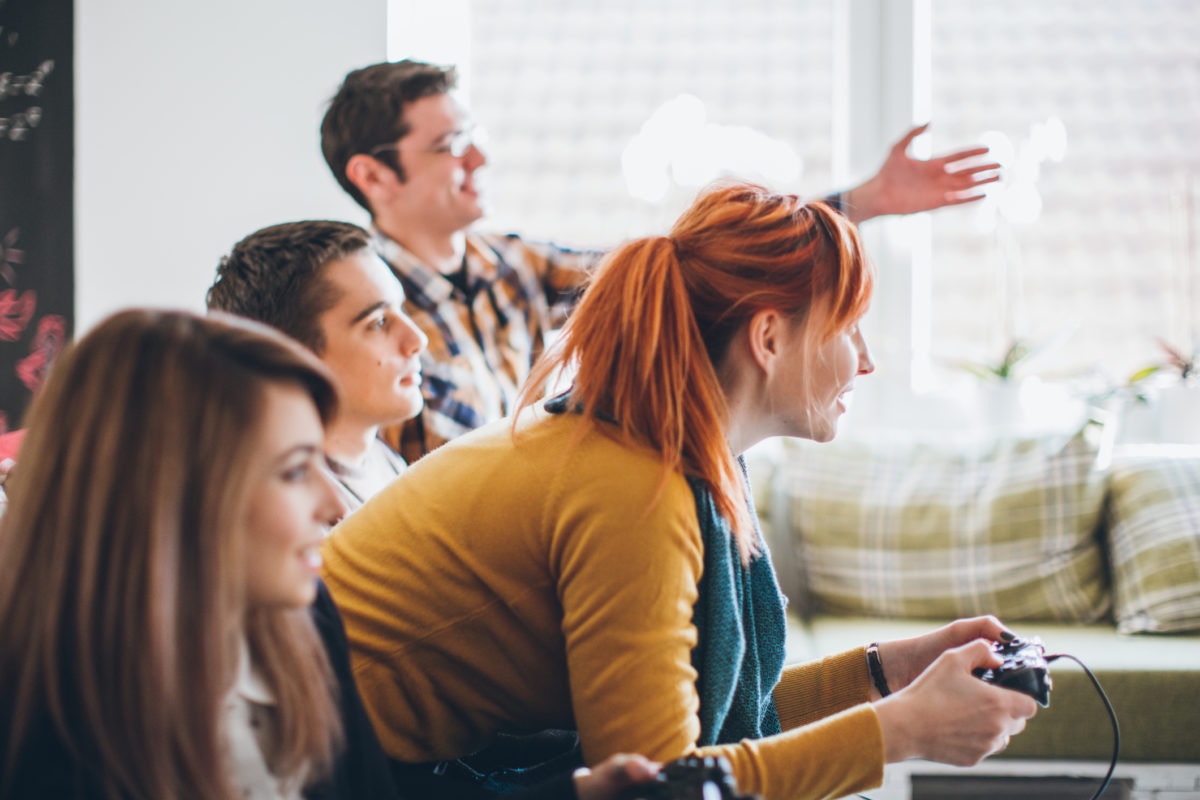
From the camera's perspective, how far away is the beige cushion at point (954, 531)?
2412 mm

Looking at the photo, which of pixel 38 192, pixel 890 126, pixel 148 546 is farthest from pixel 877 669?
pixel 38 192

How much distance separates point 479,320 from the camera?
217 centimetres

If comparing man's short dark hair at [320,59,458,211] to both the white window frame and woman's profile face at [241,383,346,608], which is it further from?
woman's profile face at [241,383,346,608]

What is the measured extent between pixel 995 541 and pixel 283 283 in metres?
1.69

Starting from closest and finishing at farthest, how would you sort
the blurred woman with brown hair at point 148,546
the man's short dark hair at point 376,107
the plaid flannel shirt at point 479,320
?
the blurred woman with brown hair at point 148,546, the plaid flannel shirt at point 479,320, the man's short dark hair at point 376,107

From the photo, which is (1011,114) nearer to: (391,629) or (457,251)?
(457,251)

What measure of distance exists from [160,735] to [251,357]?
256mm

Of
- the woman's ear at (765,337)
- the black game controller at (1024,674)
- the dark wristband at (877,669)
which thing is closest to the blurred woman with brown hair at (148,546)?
the woman's ear at (765,337)

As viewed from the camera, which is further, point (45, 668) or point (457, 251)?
point (457, 251)

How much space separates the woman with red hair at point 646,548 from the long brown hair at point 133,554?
33 centimetres

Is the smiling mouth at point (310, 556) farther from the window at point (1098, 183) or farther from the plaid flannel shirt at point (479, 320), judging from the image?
the window at point (1098, 183)

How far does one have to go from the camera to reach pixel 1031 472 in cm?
247

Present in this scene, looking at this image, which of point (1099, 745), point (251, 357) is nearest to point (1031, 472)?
point (1099, 745)

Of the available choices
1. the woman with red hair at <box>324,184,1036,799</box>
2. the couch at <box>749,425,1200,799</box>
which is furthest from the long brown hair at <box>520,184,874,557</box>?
the couch at <box>749,425,1200,799</box>
